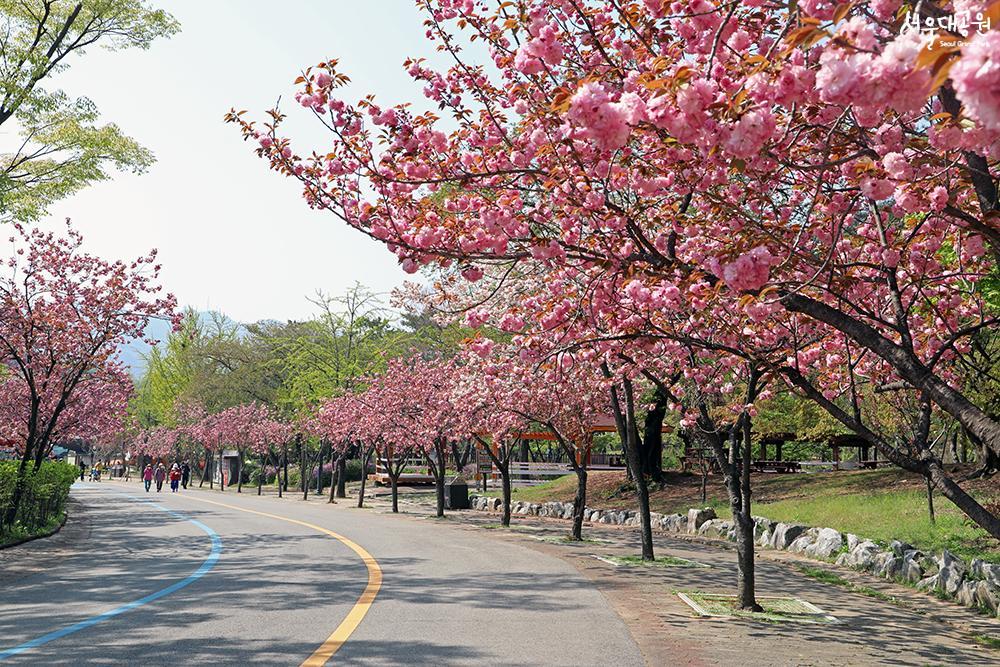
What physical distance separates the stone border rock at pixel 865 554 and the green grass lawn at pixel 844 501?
0.80 meters

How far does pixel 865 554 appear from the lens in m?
15.8

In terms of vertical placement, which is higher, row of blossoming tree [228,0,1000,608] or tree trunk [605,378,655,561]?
row of blossoming tree [228,0,1000,608]

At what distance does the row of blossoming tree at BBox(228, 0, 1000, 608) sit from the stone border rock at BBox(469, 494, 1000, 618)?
134 inches

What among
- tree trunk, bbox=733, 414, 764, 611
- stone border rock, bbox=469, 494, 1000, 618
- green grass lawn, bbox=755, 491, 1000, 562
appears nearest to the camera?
tree trunk, bbox=733, 414, 764, 611

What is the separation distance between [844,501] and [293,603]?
17054 mm

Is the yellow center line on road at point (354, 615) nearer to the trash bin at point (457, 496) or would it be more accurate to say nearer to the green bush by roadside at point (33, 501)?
the green bush by roadside at point (33, 501)

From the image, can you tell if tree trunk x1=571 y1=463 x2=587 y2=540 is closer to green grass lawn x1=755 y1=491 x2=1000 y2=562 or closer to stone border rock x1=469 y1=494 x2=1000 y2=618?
stone border rock x1=469 y1=494 x2=1000 y2=618

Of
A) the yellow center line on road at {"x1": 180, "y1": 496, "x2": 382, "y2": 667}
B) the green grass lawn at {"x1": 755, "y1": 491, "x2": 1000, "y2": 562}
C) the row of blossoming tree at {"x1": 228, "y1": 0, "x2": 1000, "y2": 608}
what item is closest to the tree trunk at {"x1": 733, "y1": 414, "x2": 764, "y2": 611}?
the row of blossoming tree at {"x1": 228, "y1": 0, "x2": 1000, "y2": 608}

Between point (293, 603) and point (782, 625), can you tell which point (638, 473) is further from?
point (293, 603)

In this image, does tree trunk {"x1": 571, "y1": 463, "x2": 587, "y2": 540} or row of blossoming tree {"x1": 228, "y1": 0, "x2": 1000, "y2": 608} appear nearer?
row of blossoming tree {"x1": 228, "y1": 0, "x2": 1000, "y2": 608}

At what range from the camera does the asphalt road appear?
24.5 feet

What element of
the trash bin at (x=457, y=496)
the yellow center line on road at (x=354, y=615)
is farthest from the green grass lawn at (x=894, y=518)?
the trash bin at (x=457, y=496)

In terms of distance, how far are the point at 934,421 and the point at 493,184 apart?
2070 cm

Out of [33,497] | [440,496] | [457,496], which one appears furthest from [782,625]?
[457,496]
